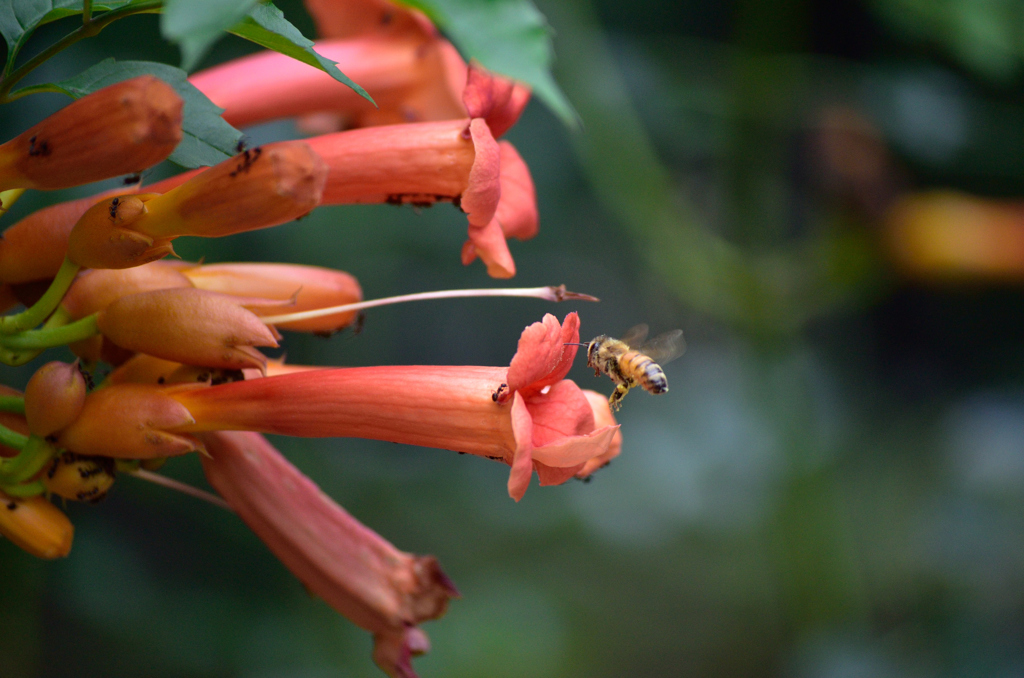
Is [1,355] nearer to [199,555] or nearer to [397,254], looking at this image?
[199,555]

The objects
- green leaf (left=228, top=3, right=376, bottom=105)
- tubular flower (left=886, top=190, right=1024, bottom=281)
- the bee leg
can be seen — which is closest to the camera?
green leaf (left=228, top=3, right=376, bottom=105)

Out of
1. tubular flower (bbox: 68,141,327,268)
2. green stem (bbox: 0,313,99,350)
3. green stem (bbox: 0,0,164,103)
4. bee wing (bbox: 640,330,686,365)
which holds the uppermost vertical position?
green stem (bbox: 0,0,164,103)

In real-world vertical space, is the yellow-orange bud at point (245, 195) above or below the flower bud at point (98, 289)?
above

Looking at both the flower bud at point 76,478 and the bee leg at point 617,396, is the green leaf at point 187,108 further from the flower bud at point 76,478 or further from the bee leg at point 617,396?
the bee leg at point 617,396

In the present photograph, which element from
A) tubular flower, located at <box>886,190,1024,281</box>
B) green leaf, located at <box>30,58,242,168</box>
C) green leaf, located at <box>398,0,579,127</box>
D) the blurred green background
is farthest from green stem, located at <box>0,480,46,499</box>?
tubular flower, located at <box>886,190,1024,281</box>

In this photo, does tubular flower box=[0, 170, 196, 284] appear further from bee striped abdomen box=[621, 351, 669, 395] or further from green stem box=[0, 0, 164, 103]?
bee striped abdomen box=[621, 351, 669, 395]

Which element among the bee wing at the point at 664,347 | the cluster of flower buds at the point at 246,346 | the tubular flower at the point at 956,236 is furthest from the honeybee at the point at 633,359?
the tubular flower at the point at 956,236

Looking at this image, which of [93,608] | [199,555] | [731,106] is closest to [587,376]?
[731,106]
